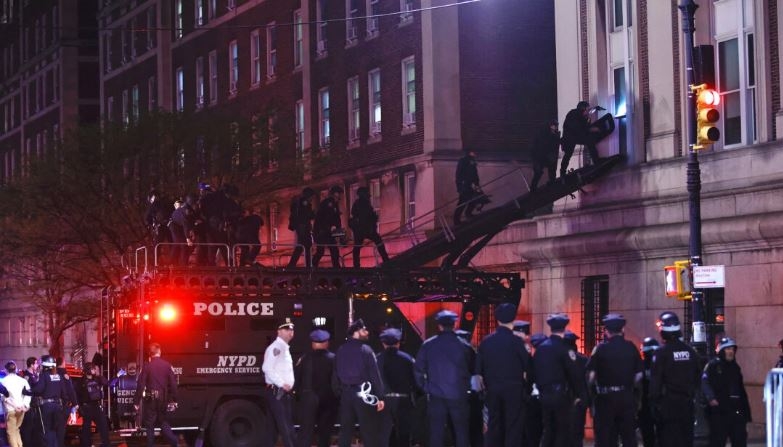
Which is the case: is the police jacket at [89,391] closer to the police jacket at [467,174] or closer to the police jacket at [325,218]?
the police jacket at [325,218]

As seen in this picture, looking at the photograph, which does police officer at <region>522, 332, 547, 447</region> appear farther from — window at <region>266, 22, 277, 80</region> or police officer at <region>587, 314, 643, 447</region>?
window at <region>266, 22, 277, 80</region>

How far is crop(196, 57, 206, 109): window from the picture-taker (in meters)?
59.4

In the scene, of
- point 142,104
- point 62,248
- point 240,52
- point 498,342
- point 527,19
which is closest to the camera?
point 498,342

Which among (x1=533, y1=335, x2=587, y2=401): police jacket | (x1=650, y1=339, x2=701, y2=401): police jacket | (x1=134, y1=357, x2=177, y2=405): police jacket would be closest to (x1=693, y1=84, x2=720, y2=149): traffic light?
(x1=650, y1=339, x2=701, y2=401): police jacket

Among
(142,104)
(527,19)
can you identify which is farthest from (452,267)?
(142,104)

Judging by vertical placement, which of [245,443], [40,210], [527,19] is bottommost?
[245,443]

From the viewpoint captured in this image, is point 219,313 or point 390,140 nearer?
point 219,313

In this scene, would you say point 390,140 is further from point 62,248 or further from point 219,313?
point 219,313

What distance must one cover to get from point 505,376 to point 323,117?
31.5 metres

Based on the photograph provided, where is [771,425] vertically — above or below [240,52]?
below

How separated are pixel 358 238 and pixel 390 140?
417 inches

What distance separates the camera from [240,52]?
56.0m

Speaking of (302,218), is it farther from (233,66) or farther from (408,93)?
(233,66)

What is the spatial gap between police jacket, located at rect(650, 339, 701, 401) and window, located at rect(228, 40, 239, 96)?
124 ft
